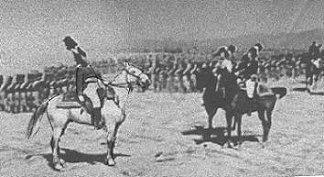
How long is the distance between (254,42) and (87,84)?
1.04 m

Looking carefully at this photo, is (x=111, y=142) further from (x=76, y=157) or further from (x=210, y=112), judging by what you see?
(x=210, y=112)

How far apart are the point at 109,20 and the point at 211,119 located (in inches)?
33.0

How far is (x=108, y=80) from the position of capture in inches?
118

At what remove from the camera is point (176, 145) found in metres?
3.18

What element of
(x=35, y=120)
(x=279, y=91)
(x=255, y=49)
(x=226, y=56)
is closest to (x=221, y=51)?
(x=226, y=56)

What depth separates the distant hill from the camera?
123 inches

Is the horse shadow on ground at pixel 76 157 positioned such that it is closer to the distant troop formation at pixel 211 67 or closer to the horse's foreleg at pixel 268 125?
the distant troop formation at pixel 211 67

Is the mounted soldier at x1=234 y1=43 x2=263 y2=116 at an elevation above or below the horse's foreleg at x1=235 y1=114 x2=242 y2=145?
above

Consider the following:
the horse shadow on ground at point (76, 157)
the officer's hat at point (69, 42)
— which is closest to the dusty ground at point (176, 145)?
the horse shadow on ground at point (76, 157)

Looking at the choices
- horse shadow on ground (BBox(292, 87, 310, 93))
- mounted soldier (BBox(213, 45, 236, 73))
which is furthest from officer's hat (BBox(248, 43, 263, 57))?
horse shadow on ground (BBox(292, 87, 310, 93))

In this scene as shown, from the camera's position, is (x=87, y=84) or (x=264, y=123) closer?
(x=87, y=84)

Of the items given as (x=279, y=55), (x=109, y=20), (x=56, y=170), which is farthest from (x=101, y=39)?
(x=279, y=55)

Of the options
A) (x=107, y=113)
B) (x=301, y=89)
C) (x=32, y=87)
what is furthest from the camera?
(x=301, y=89)

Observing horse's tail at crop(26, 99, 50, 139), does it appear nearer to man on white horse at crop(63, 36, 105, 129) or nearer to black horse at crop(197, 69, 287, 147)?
man on white horse at crop(63, 36, 105, 129)
